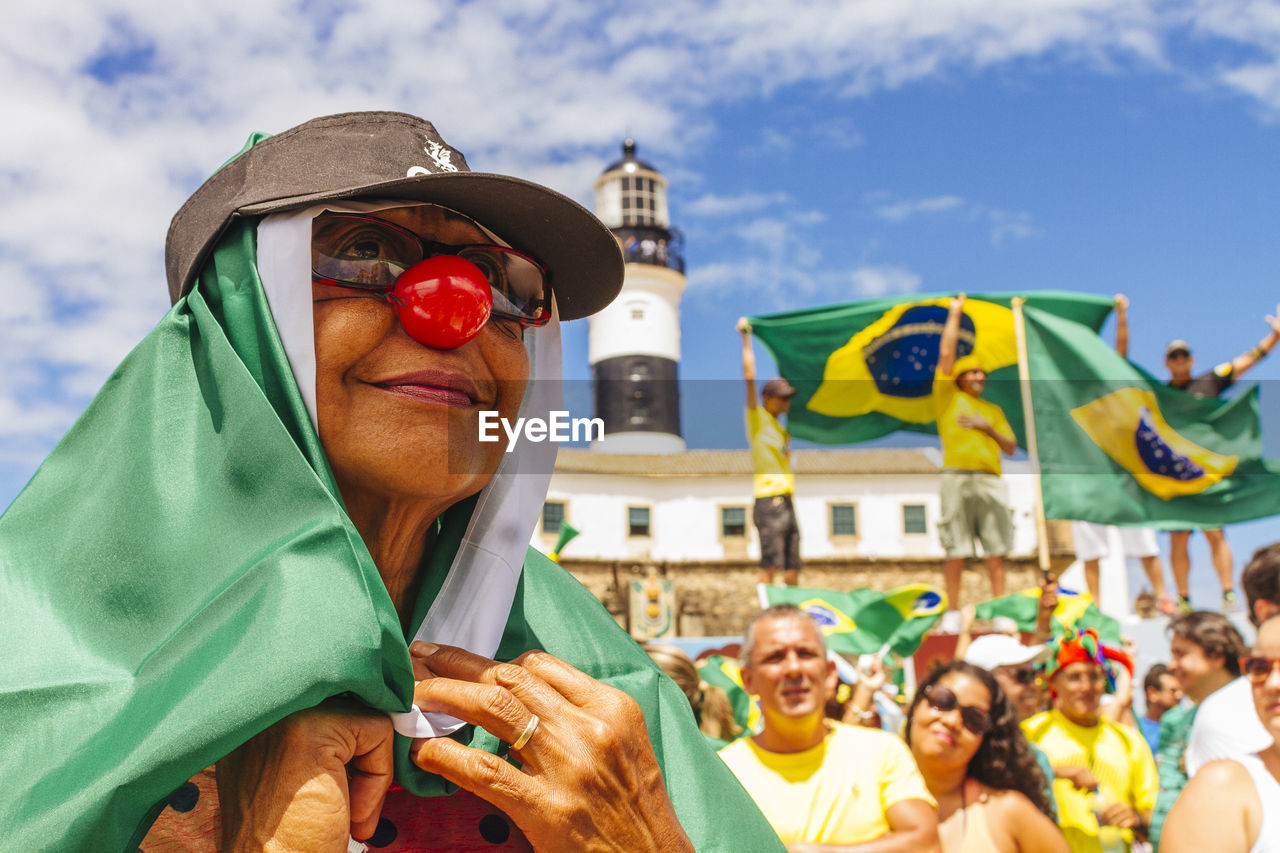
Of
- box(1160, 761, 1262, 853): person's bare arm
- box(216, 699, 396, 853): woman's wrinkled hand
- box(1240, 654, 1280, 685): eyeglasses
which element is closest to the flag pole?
box(1240, 654, 1280, 685): eyeglasses

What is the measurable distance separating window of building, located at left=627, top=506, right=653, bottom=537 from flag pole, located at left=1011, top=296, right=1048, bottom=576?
28557mm

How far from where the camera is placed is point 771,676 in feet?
14.7

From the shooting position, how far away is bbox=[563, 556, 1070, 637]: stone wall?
32625 millimetres

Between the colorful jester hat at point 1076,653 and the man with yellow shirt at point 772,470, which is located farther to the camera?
the man with yellow shirt at point 772,470

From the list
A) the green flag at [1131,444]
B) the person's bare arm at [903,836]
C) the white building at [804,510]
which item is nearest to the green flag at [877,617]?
the green flag at [1131,444]

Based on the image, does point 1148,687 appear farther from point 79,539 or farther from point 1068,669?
point 79,539

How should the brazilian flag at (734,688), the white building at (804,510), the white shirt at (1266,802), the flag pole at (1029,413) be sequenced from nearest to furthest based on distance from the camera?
the white shirt at (1266,802), the brazilian flag at (734,688), the flag pole at (1029,413), the white building at (804,510)

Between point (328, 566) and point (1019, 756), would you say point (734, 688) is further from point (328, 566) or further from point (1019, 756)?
point (328, 566)

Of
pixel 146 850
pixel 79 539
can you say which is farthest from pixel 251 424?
pixel 146 850

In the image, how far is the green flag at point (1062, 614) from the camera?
26.1 ft

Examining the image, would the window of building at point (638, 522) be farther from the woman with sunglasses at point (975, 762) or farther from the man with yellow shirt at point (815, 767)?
the man with yellow shirt at point (815, 767)

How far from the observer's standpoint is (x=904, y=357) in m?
9.95

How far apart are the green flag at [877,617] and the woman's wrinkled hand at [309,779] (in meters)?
7.44

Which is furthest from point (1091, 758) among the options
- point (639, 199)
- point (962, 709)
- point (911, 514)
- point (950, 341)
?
point (639, 199)
